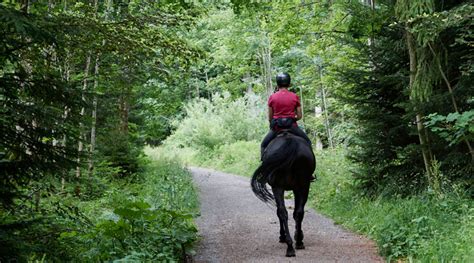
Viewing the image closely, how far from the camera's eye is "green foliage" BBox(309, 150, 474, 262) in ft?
18.3

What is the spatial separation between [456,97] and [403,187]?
235 centimetres

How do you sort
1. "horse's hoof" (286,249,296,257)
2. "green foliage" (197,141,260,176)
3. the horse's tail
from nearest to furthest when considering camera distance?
"horse's hoof" (286,249,296,257) < the horse's tail < "green foliage" (197,141,260,176)

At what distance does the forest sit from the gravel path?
35 centimetres

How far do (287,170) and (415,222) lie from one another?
6.67ft

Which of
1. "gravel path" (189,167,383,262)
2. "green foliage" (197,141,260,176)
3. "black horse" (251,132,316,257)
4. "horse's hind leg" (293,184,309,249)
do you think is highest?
"black horse" (251,132,316,257)

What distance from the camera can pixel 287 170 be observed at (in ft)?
24.8

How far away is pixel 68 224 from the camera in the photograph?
688cm

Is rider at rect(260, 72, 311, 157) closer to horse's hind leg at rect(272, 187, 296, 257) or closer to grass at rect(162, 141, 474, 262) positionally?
horse's hind leg at rect(272, 187, 296, 257)

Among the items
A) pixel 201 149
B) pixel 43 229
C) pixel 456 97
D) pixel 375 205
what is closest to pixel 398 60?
pixel 456 97

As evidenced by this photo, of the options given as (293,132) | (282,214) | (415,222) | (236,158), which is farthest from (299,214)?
(236,158)

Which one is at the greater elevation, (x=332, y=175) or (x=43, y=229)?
(x=43, y=229)

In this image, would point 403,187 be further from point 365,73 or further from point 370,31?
point 370,31

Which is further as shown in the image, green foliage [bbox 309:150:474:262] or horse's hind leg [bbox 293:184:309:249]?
horse's hind leg [bbox 293:184:309:249]

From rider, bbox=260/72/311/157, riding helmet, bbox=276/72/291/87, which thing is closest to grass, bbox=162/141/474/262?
rider, bbox=260/72/311/157
